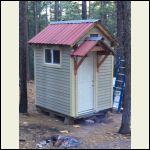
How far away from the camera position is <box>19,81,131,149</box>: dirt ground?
235 inches

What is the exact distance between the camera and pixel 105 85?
8711 millimetres

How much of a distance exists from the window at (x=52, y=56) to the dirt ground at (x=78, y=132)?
1690 mm

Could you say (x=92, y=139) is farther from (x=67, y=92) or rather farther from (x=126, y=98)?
(x=67, y=92)

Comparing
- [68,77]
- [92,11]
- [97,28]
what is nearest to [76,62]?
[68,77]

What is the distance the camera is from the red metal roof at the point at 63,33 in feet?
25.0

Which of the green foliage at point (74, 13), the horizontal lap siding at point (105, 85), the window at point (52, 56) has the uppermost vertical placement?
the green foliage at point (74, 13)

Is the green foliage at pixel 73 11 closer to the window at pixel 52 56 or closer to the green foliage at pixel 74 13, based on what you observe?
the green foliage at pixel 74 13

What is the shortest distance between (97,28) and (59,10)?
17054mm

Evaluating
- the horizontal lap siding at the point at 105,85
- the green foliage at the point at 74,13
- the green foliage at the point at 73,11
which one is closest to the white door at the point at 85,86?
the horizontal lap siding at the point at 105,85

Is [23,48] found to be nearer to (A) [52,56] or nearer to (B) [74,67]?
(A) [52,56]

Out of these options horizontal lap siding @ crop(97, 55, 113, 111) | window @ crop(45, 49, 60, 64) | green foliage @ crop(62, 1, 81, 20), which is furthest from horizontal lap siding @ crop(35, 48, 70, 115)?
green foliage @ crop(62, 1, 81, 20)

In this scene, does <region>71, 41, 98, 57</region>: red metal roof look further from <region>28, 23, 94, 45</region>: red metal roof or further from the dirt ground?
the dirt ground

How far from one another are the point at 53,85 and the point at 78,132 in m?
1.74

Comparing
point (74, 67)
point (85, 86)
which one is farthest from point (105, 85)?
point (74, 67)
